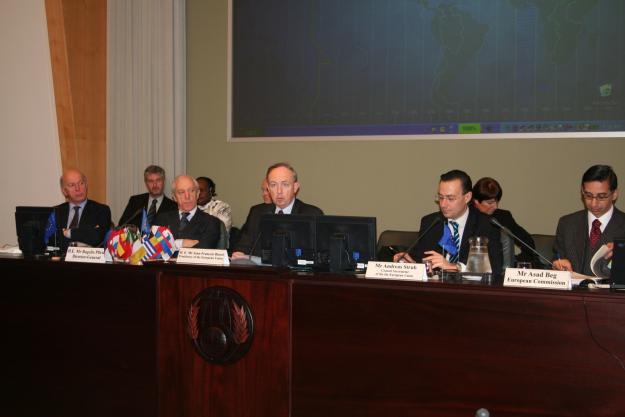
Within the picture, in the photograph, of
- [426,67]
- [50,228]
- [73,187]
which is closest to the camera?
[50,228]

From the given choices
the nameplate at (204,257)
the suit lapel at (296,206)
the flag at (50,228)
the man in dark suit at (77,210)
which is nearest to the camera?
the nameplate at (204,257)

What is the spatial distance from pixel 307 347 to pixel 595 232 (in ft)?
5.97

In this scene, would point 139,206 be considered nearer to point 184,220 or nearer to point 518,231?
point 184,220

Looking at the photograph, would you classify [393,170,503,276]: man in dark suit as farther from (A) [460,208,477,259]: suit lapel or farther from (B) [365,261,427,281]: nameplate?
(B) [365,261,427,281]: nameplate

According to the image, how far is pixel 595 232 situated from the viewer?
3.58 meters

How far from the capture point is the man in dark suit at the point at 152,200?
18.7ft

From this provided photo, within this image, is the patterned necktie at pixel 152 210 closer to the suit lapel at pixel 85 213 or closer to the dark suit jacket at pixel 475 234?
the suit lapel at pixel 85 213

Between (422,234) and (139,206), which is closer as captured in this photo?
(422,234)

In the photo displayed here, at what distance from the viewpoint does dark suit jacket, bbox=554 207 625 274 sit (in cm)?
352

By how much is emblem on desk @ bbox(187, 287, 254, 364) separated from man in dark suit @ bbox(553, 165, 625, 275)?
158cm

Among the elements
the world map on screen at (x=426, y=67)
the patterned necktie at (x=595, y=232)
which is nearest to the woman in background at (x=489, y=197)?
the world map on screen at (x=426, y=67)

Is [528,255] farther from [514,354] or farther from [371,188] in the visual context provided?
[514,354]

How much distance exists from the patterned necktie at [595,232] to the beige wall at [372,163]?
1329 millimetres

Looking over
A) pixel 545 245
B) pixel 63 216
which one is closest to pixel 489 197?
pixel 545 245
